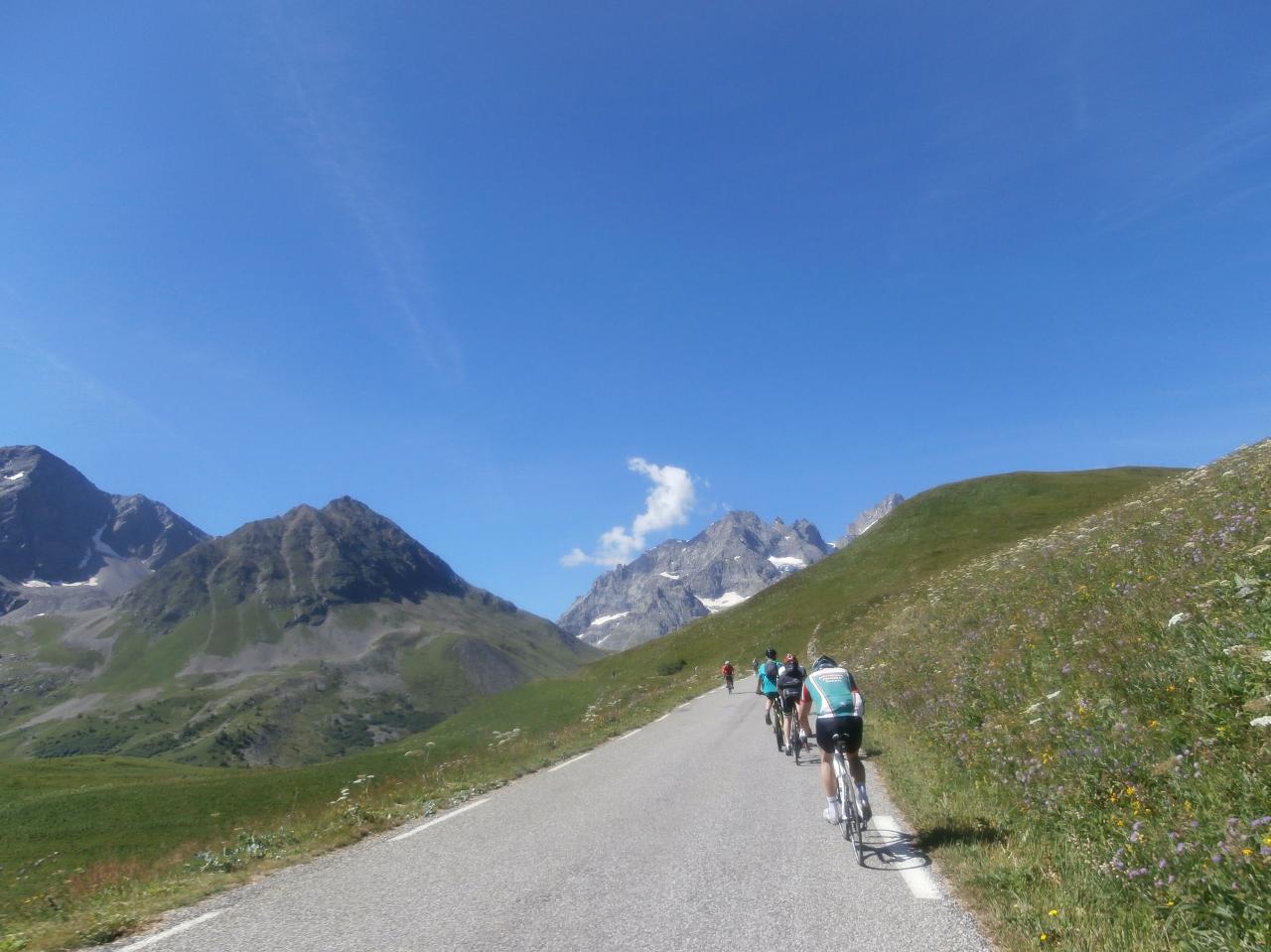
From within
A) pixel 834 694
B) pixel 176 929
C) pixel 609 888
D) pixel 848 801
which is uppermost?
pixel 834 694

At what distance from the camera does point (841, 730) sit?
9531 millimetres

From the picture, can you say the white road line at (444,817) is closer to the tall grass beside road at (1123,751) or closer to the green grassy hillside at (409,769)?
the green grassy hillside at (409,769)

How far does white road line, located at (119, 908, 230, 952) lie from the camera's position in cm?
706

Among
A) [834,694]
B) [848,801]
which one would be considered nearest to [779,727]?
[834,694]

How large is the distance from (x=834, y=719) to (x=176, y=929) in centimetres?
780

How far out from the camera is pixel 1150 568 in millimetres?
13492

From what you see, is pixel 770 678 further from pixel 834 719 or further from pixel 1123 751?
pixel 1123 751

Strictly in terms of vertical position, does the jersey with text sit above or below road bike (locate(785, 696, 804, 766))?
above

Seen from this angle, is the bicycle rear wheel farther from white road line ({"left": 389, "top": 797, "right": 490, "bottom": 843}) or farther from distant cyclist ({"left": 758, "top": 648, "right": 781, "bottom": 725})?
distant cyclist ({"left": 758, "top": 648, "right": 781, "bottom": 725})

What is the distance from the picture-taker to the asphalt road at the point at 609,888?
6.50 metres

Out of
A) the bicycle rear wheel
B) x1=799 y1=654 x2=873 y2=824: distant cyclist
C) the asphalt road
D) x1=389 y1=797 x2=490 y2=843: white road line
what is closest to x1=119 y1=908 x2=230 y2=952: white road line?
the asphalt road

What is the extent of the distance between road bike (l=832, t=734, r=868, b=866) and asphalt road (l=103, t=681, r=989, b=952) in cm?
21

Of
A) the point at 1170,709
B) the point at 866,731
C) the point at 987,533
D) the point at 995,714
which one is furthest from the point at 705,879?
the point at 987,533

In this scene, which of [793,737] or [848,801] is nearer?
[848,801]
